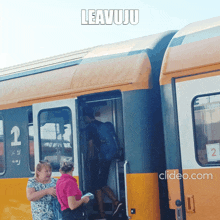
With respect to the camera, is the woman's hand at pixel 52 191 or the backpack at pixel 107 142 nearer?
the woman's hand at pixel 52 191

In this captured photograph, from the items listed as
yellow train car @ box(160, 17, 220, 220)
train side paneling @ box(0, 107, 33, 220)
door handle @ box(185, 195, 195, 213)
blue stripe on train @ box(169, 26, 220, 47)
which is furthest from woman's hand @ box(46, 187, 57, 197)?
blue stripe on train @ box(169, 26, 220, 47)

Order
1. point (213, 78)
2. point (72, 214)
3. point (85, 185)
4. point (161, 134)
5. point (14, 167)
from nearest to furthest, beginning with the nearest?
point (213, 78)
point (72, 214)
point (161, 134)
point (85, 185)
point (14, 167)

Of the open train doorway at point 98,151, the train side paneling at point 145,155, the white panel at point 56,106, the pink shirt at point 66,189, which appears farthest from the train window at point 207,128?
the white panel at point 56,106

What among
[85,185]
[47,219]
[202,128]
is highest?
[202,128]

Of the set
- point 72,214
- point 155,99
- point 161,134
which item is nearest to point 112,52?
point 155,99

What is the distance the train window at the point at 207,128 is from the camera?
398 cm

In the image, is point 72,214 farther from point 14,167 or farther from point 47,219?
point 14,167

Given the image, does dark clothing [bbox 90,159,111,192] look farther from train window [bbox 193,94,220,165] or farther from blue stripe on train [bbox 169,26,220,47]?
blue stripe on train [bbox 169,26,220,47]

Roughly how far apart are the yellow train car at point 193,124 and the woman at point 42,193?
1.49m

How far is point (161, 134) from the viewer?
478 centimetres

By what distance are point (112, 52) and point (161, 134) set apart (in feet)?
4.74

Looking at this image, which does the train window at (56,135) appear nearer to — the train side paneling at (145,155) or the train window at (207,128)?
the train side paneling at (145,155)

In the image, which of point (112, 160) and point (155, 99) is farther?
point (112, 160)

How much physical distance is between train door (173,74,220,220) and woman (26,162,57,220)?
5.16ft
